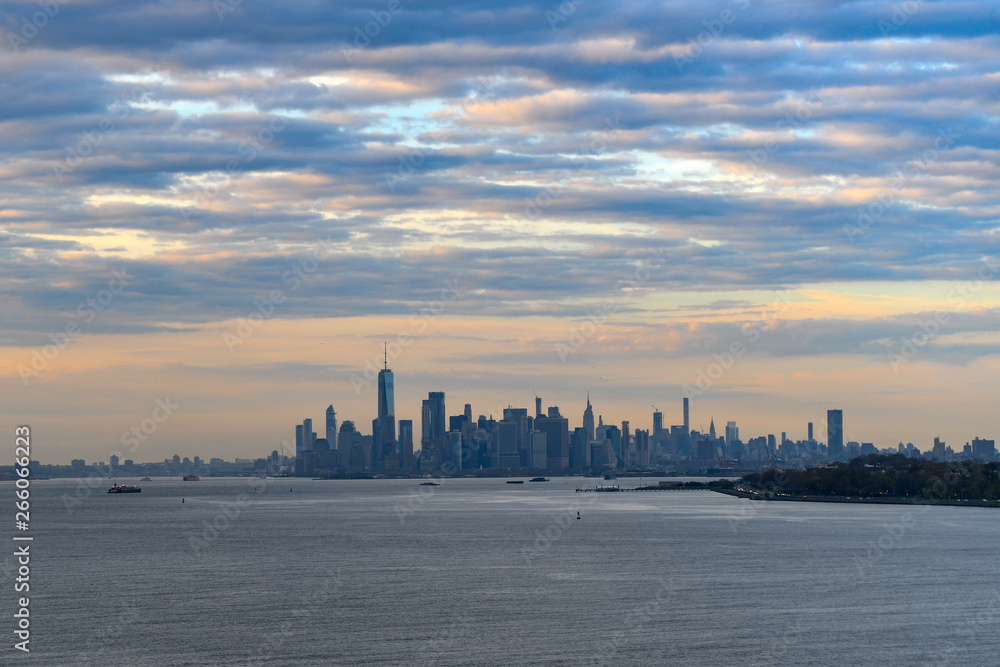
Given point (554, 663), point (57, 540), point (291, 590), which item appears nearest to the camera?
point (554, 663)

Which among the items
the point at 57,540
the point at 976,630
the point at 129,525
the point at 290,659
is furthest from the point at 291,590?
the point at 129,525

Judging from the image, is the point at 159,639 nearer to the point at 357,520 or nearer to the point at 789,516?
the point at 357,520

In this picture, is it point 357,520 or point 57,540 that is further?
point 357,520

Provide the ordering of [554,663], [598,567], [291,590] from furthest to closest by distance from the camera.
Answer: [598,567] < [291,590] < [554,663]

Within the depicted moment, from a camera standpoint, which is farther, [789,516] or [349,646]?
[789,516]

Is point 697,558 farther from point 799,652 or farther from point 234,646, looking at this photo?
point 234,646

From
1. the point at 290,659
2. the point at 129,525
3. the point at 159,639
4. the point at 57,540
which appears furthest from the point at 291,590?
the point at 129,525
